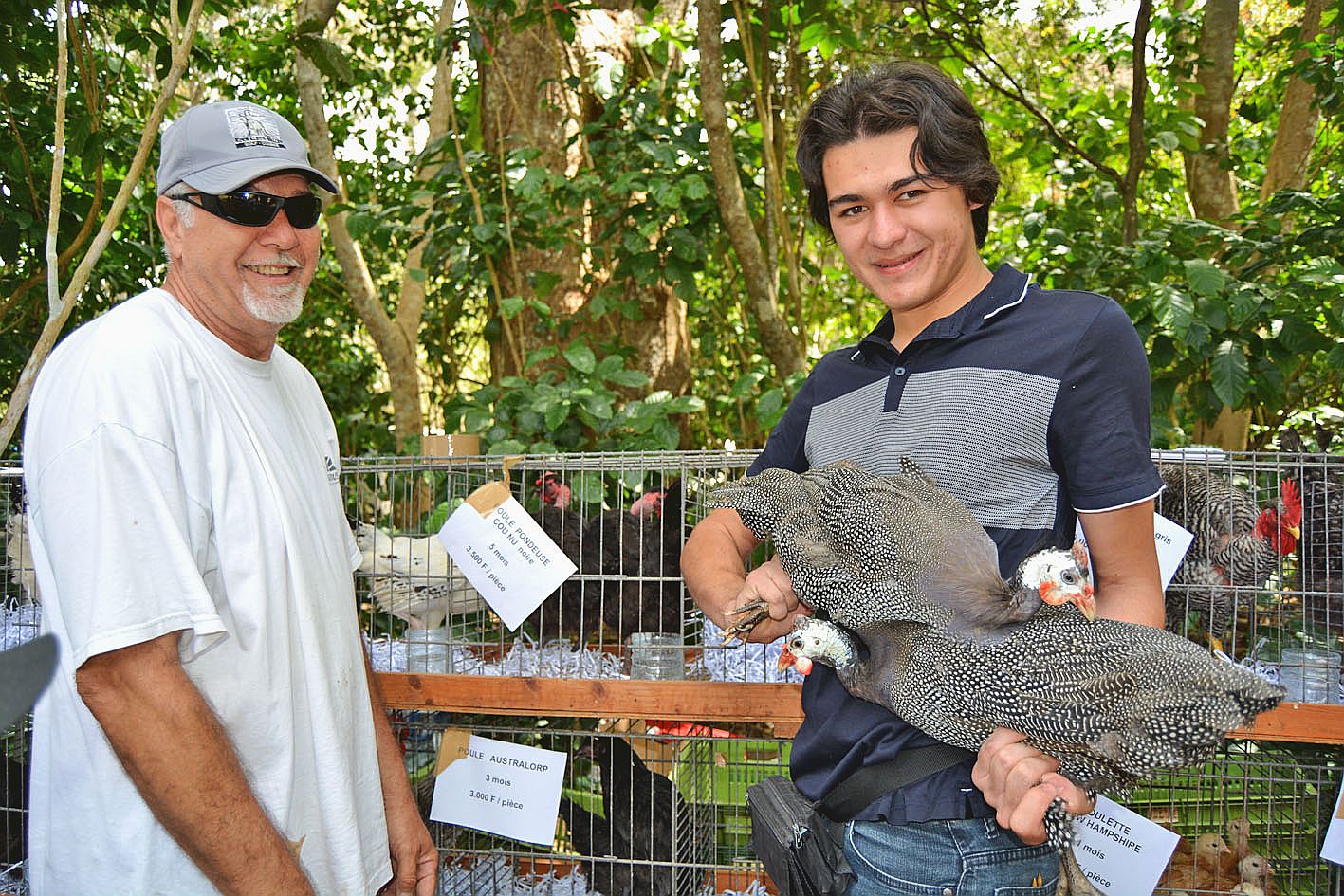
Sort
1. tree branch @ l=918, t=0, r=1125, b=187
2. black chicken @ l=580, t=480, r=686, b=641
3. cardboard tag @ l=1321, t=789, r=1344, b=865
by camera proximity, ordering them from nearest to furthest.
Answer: cardboard tag @ l=1321, t=789, r=1344, b=865 < black chicken @ l=580, t=480, r=686, b=641 < tree branch @ l=918, t=0, r=1125, b=187

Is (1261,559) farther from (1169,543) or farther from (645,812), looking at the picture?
(645,812)

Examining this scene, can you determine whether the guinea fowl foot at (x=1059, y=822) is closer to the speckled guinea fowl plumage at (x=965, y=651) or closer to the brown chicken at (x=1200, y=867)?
the speckled guinea fowl plumage at (x=965, y=651)

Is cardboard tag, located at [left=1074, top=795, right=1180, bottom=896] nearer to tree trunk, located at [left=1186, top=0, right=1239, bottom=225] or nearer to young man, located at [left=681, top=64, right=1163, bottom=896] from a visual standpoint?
young man, located at [left=681, top=64, right=1163, bottom=896]

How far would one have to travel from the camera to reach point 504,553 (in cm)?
220

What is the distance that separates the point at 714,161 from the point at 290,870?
267cm

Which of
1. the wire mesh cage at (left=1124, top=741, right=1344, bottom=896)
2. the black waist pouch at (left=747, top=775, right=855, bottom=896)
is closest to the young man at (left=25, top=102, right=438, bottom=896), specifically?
the black waist pouch at (left=747, top=775, right=855, bottom=896)

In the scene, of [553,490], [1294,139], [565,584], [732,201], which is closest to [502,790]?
[565,584]

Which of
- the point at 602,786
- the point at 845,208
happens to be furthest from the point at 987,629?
the point at 602,786

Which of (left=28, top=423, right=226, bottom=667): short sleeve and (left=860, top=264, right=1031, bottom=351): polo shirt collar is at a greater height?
(left=860, top=264, right=1031, bottom=351): polo shirt collar

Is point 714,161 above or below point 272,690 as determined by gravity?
above

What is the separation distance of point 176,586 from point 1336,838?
2090mm

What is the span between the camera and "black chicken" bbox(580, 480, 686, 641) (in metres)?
2.32

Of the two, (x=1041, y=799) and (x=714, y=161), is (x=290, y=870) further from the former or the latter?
(x=714, y=161)

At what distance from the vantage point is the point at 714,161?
11.3 feet
